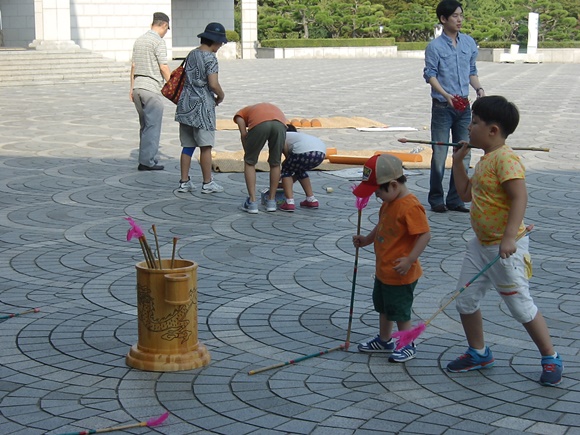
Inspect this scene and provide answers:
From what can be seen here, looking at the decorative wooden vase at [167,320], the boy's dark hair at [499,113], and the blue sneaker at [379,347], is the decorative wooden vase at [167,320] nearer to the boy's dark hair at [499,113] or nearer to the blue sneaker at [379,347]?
the blue sneaker at [379,347]

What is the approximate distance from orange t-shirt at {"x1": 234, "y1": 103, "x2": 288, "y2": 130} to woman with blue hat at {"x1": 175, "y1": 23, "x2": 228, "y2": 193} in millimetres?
720

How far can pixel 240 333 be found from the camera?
5.36 m

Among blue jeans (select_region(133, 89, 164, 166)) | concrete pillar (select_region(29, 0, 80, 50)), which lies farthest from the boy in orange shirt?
concrete pillar (select_region(29, 0, 80, 50))

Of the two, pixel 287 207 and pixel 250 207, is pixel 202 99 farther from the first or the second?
pixel 287 207

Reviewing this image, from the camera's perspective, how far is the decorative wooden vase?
4.74m

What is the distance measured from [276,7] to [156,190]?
4953 cm

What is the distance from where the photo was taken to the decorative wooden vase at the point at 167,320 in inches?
187

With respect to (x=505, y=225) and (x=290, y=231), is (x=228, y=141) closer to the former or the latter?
(x=290, y=231)

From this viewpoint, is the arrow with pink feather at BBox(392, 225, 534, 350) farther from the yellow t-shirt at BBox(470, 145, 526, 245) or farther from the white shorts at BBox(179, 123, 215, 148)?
the white shorts at BBox(179, 123, 215, 148)

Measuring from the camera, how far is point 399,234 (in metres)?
4.89

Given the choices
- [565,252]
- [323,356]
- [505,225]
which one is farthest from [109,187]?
[505,225]

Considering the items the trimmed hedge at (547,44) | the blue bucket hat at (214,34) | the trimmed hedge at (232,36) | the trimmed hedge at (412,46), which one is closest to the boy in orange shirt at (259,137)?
the blue bucket hat at (214,34)

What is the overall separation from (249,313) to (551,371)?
1.95 meters

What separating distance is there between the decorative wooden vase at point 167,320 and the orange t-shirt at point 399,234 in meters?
1.01
